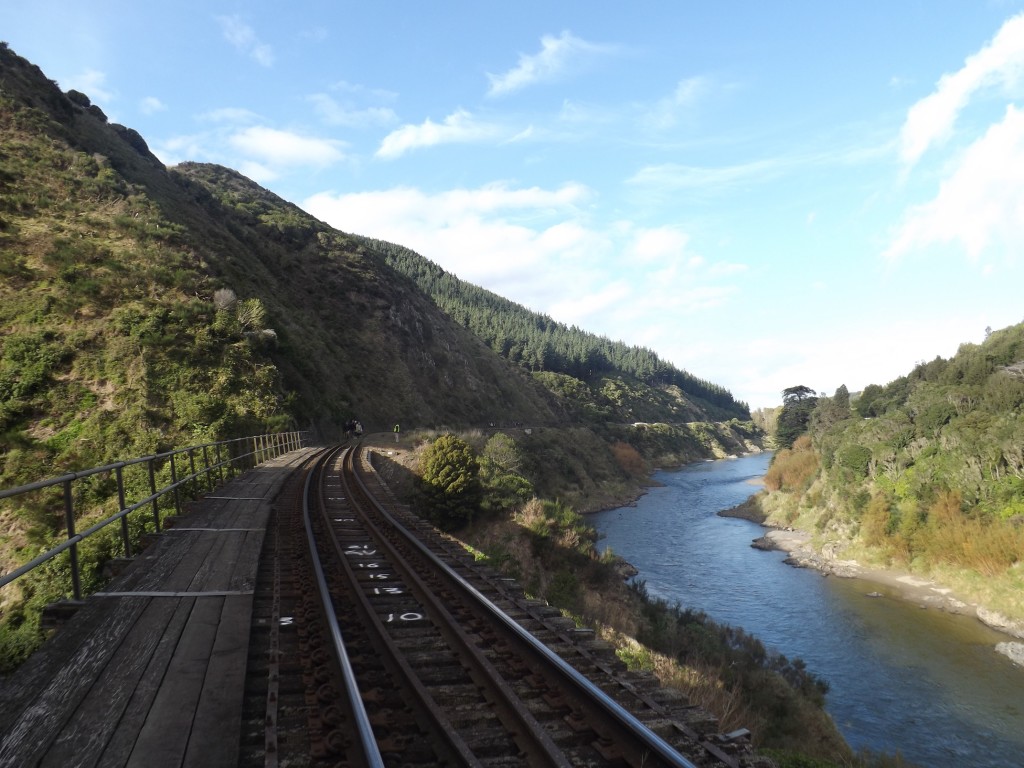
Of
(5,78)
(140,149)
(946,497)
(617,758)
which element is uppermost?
(140,149)

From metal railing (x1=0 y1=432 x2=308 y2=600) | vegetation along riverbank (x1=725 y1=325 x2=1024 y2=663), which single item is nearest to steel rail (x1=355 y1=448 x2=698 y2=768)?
metal railing (x1=0 y1=432 x2=308 y2=600)

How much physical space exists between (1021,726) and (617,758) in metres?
21.6

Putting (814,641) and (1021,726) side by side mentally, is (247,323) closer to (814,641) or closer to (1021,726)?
(814,641)

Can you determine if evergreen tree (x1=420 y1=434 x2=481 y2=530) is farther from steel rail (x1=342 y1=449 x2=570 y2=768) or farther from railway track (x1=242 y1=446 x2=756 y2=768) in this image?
steel rail (x1=342 y1=449 x2=570 y2=768)

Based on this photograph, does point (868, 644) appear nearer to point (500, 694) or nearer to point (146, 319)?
point (500, 694)

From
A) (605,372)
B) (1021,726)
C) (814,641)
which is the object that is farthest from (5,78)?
(605,372)

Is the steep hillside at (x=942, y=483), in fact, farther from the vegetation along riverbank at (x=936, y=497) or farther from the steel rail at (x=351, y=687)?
the steel rail at (x=351, y=687)

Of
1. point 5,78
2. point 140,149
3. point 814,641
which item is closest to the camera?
point 814,641

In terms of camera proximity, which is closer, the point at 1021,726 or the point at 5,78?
the point at 1021,726

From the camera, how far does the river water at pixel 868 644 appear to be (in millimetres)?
16719

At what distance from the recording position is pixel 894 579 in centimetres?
3216

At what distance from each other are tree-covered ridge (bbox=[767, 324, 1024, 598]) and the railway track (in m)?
31.3

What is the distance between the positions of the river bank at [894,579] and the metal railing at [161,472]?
97.3 feet

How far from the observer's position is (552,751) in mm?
3900
